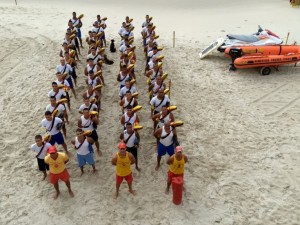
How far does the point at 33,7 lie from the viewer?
A: 20.3m

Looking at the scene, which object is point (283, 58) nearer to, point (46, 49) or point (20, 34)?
point (46, 49)

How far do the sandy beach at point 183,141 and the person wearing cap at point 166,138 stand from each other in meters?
0.57

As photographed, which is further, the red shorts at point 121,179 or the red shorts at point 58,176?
the red shorts at point 121,179

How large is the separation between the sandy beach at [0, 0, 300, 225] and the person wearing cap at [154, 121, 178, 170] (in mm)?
569

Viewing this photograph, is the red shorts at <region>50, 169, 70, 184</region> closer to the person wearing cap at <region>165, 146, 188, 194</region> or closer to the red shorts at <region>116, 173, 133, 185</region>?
the red shorts at <region>116, 173, 133, 185</region>

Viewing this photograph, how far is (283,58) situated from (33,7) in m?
14.5

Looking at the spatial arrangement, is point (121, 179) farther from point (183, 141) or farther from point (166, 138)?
point (183, 141)

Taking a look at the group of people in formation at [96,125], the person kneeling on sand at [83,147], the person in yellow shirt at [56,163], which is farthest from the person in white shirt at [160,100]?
the person in yellow shirt at [56,163]

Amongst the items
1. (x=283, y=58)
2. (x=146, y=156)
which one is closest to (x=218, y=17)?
(x=283, y=58)

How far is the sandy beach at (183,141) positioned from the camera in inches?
288

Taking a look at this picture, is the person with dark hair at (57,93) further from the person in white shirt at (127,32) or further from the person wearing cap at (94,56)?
the person in white shirt at (127,32)

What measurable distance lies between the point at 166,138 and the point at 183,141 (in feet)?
4.98

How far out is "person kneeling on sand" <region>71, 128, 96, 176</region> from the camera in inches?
298

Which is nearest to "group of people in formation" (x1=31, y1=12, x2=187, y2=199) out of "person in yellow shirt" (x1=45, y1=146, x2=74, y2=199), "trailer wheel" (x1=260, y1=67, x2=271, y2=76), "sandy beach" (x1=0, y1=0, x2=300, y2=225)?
"person in yellow shirt" (x1=45, y1=146, x2=74, y2=199)
